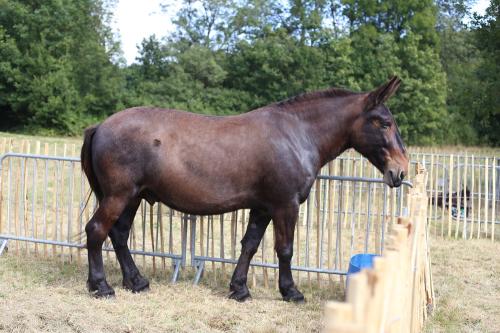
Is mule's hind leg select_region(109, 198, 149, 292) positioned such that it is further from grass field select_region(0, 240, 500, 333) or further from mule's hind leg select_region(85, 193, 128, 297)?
mule's hind leg select_region(85, 193, 128, 297)

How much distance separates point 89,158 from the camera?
223 inches

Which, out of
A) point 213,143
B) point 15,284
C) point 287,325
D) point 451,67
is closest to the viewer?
point 287,325

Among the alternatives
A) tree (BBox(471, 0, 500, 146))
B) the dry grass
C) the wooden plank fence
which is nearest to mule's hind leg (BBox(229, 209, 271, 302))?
the dry grass

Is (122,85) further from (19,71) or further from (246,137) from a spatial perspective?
(246,137)

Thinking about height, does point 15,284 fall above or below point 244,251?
below

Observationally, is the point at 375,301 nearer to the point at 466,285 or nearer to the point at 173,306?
the point at 173,306

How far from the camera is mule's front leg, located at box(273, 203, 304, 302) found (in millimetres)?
5445

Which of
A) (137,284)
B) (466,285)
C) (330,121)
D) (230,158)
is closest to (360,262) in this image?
(330,121)

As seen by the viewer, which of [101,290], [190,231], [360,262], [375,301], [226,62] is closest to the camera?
[375,301]

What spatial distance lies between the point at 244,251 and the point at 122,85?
28561 mm

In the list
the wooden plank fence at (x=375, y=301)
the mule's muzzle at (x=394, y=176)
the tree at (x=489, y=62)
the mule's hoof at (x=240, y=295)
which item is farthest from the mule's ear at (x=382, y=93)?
the tree at (x=489, y=62)

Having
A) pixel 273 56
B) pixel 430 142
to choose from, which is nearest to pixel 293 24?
pixel 273 56

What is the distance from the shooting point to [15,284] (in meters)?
5.80

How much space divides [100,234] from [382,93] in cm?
324
